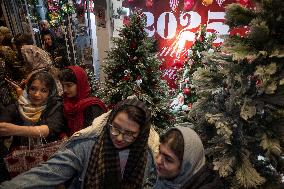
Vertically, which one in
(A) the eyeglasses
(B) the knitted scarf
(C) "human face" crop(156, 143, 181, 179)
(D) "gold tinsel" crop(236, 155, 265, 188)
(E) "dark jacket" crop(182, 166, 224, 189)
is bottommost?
(D) "gold tinsel" crop(236, 155, 265, 188)

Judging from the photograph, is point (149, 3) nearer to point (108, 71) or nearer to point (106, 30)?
point (106, 30)

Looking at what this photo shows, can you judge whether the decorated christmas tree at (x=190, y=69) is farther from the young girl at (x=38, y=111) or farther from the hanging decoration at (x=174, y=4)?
the young girl at (x=38, y=111)

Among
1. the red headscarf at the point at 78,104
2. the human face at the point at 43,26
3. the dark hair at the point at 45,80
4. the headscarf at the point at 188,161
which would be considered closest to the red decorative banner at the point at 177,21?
the human face at the point at 43,26

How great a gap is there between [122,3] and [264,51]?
19.5ft

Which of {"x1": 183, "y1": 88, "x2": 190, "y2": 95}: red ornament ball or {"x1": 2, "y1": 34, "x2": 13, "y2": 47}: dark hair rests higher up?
{"x1": 2, "y1": 34, "x2": 13, "y2": 47}: dark hair

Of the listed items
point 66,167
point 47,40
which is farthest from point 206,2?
point 66,167

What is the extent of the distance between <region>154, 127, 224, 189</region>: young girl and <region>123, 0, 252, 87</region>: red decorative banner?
5.08 m

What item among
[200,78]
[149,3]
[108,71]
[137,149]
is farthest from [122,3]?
[137,149]

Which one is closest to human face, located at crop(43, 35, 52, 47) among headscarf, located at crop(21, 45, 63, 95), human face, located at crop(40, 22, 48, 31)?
human face, located at crop(40, 22, 48, 31)

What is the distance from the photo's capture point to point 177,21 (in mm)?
7359

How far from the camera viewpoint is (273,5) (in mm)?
2297

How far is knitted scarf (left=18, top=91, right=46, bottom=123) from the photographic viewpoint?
2.72 m

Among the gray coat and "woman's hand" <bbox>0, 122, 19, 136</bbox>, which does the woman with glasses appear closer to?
the gray coat

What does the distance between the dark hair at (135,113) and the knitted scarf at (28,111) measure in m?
1.13
